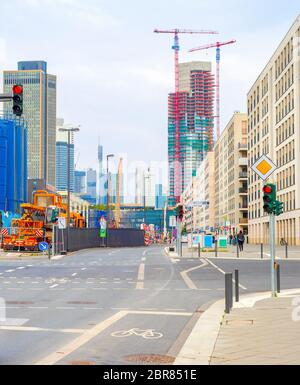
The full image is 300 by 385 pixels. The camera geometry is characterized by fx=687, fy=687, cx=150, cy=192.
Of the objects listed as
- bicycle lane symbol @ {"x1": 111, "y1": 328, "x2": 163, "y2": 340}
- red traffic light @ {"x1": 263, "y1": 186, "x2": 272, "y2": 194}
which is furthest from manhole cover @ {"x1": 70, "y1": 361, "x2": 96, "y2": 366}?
red traffic light @ {"x1": 263, "y1": 186, "x2": 272, "y2": 194}

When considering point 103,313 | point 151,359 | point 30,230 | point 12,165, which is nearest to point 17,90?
point 103,313

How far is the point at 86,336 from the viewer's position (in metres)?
12.1

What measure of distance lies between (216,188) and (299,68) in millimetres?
104427

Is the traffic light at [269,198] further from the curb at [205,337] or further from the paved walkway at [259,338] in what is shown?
the paved walkway at [259,338]

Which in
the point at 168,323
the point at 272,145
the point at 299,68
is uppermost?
the point at 299,68

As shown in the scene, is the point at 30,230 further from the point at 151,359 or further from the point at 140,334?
the point at 151,359

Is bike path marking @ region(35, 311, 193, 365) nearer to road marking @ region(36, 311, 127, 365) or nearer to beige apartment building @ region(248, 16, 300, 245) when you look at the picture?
road marking @ region(36, 311, 127, 365)

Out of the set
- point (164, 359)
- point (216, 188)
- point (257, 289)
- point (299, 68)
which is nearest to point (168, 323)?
point (164, 359)

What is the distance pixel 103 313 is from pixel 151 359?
6.15 m

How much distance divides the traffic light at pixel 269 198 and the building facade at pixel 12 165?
127 meters

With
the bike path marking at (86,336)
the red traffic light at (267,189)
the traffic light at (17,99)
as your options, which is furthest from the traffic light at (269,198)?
the traffic light at (17,99)

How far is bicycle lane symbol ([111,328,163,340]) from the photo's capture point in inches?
480

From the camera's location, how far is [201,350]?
10359 mm
